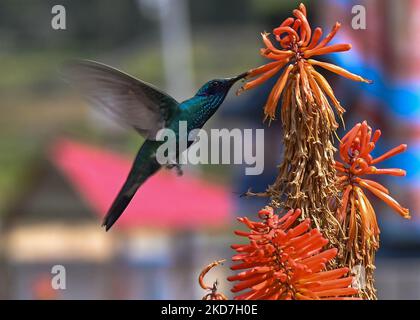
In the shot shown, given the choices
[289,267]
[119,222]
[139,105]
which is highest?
[119,222]

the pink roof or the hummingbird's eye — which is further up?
the pink roof

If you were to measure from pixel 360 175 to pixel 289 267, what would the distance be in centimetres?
24

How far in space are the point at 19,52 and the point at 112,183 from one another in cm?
4195

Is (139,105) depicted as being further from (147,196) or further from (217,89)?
(147,196)

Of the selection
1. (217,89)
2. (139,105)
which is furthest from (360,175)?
(139,105)

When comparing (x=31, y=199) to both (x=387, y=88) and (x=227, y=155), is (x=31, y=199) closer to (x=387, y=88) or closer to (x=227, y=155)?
(x=387, y=88)

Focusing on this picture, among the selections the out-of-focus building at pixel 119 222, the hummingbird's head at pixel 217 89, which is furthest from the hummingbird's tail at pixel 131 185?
the out-of-focus building at pixel 119 222

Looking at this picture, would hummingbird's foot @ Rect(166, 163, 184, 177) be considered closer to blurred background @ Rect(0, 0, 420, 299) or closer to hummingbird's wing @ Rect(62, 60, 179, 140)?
hummingbird's wing @ Rect(62, 60, 179, 140)

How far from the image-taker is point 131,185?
1.75 meters

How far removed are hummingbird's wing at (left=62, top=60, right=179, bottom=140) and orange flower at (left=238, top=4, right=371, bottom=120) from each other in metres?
0.38

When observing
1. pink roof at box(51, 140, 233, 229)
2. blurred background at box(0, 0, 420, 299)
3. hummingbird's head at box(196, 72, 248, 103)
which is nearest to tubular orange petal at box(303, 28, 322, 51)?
hummingbird's head at box(196, 72, 248, 103)

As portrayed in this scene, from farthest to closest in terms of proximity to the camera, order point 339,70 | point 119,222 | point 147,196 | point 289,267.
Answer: point 147,196, point 119,222, point 339,70, point 289,267

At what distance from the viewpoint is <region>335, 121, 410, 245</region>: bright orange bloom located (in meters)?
1.47

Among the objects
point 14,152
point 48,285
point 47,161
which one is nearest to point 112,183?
point 47,161
